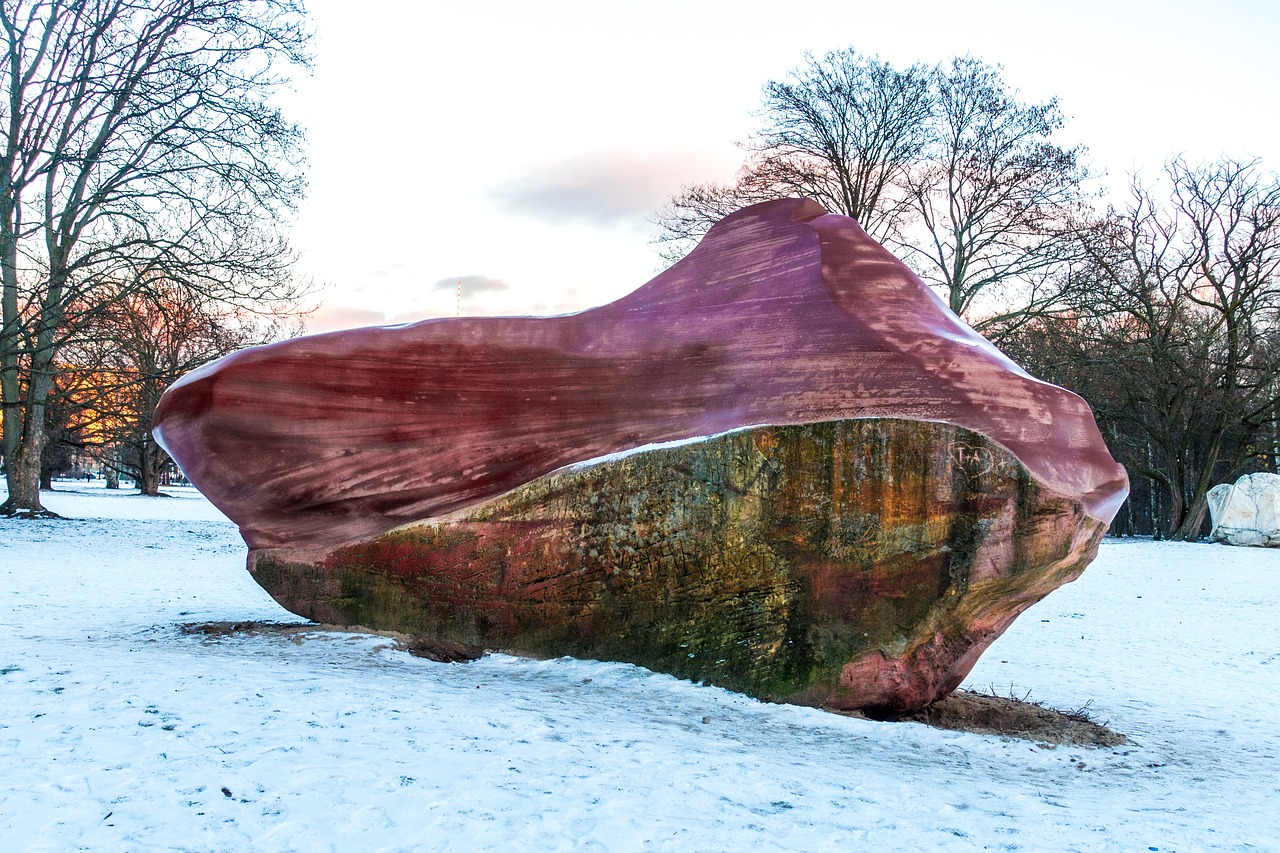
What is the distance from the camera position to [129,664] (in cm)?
465

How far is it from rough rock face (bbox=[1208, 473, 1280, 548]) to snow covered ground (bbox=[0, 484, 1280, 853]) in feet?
50.5

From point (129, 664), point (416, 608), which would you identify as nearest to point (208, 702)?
point (129, 664)

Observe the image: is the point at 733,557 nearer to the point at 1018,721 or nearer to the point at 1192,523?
the point at 1018,721

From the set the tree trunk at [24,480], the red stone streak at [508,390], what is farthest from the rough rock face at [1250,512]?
the tree trunk at [24,480]

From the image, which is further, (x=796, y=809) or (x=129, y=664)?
(x=129, y=664)

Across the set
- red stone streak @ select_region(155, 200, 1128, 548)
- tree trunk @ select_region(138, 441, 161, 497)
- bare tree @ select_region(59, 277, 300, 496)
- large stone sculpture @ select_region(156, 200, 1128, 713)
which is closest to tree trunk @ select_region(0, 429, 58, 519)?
bare tree @ select_region(59, 277, 300, 496)

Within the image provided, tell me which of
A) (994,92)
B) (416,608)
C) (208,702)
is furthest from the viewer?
(994,92)

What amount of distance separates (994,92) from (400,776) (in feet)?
63.8

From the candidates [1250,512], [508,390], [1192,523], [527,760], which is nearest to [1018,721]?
[527,760]

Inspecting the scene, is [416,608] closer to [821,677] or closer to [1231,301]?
[821,677]

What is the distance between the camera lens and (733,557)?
4988mm

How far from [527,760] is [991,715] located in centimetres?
298

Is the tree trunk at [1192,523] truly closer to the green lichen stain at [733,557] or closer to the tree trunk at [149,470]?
the green lichen stain at [733,557]

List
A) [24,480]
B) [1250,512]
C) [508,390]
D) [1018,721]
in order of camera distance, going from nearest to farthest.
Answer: [1018,721] < [508,390] < [24,480] < [1250,512]
